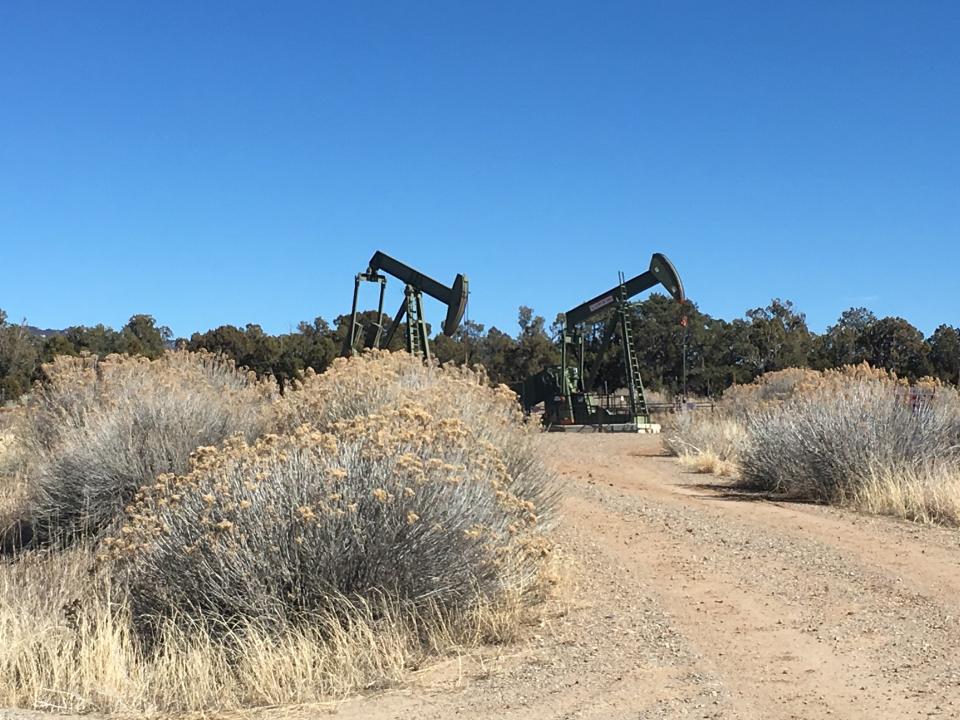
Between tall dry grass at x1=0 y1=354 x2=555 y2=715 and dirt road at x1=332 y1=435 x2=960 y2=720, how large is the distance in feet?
1.46

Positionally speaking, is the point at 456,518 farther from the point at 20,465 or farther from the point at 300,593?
the point at 20,465

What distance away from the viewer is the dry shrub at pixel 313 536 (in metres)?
6.80

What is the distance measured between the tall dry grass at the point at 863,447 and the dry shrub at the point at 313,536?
264 inches

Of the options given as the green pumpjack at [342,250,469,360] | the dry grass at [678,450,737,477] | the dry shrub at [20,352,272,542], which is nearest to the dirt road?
the dry shrub at [20,352,272,542]

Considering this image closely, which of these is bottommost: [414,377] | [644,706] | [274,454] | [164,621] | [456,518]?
[644,706]

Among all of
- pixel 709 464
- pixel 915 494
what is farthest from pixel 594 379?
pixel 915 494

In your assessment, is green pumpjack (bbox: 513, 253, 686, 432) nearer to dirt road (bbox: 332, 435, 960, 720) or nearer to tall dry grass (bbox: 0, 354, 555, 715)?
dirt road (bbox: 332, 435, 960, 720)

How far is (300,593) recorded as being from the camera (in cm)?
690

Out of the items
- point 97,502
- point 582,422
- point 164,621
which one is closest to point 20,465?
point 97,502

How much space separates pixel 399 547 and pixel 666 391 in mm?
45905

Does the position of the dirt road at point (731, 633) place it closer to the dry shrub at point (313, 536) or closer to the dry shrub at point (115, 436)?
the dry shrub at point (313, 536)

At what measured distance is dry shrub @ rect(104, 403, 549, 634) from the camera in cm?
680

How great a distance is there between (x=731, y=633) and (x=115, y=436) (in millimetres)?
7616

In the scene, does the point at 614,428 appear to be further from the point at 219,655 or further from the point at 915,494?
the point at 219,655
